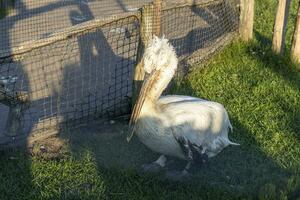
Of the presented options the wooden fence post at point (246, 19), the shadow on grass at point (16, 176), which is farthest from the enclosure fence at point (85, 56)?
the shadow on grass at point (16, 176)

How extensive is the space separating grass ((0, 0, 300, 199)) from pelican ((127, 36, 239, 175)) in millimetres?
272

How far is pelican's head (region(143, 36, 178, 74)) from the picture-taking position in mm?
5117

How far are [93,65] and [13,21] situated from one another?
287cm

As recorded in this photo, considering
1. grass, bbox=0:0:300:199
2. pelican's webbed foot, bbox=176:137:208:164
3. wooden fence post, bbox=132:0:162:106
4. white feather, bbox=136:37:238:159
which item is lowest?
grass, bbox=0:0:300:199

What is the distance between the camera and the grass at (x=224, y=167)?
16.6 ft

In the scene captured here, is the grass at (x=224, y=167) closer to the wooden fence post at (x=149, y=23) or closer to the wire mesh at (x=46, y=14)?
the wooden fence post at (x=149, y=23)

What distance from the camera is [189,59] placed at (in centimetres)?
740

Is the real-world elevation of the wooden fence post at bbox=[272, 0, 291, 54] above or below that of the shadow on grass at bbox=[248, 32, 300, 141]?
above

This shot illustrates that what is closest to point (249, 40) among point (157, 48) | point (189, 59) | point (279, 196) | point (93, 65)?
point (189, 59)

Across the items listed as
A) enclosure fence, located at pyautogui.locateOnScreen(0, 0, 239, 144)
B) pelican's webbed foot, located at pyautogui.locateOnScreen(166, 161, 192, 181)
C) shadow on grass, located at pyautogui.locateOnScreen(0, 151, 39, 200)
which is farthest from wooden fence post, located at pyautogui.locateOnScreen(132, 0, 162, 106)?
shadow on grass, located at pyautogui.locateOnScreen(0, 151, 39, 200)

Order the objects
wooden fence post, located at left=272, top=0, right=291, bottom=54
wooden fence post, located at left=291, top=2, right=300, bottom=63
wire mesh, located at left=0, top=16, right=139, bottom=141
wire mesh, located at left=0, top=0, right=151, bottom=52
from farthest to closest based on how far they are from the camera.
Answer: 1. wire mesh, located at left=0, top=0, right=151, bottom=52
2. wooden fence post, located at left=272, top=0, right=291, bottom=54
3. wooden fence post, located at left=291, top=2, right=300, bottom=63
4. wire mesh, located at left=0, top=16, right=139, bottom=141

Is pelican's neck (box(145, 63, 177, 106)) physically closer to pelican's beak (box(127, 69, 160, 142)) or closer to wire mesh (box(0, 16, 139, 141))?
pelican's beak (box(127, 69, 160, 142))

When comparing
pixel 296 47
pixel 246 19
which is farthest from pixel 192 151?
pixel 246 19

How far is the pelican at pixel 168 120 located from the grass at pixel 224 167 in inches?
10.7
